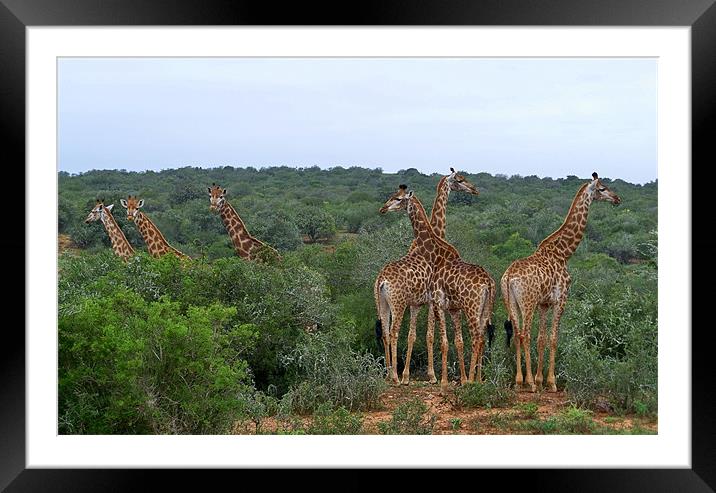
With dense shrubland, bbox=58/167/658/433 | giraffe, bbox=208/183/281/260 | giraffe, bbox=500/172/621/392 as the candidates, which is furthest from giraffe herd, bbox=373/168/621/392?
giraffe, bbox=208/183/281/260

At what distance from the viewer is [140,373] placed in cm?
568

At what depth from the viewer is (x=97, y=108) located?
16.0m

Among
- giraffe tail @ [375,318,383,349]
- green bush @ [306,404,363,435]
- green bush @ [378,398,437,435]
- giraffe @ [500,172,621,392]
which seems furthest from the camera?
giraffe tail @ [375,318,383,349]

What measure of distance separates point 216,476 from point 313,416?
314 centimetres

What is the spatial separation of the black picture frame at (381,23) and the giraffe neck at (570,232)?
3.78 meters

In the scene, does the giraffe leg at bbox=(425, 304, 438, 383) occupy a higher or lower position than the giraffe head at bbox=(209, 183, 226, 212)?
lower

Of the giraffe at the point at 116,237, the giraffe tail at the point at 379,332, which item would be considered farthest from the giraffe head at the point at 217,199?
the giraffe tail at the point at 379,332

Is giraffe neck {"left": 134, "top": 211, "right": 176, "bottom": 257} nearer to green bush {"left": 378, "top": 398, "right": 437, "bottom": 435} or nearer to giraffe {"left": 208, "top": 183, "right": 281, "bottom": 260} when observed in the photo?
giraffe {"left": 208, "top": 183, "right": 281, "bottom": 260}

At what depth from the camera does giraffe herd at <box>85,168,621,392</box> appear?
7551mm

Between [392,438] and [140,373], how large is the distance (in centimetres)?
209

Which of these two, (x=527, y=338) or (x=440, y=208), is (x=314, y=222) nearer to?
(x=440, y=208)

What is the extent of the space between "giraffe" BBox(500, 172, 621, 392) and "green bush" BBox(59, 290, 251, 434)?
2.74 meters

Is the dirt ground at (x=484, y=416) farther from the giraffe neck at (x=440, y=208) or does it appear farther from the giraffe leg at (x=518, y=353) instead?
the giraffe neck at (x=440, y=208)
